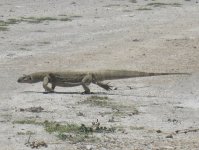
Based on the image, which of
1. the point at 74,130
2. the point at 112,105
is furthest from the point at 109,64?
the point at 74,130

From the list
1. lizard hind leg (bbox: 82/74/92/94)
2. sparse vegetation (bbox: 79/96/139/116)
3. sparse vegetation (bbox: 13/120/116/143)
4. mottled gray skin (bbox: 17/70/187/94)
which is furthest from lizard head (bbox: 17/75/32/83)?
sparse vegetation (bbox: 13/120/116/143)

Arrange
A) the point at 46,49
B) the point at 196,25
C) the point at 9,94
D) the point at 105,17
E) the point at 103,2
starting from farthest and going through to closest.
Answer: the point at 103,2
the point at 105,17
the point at 196,25
the point at 46,49
the point at 9,94

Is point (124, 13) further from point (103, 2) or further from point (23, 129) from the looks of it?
point (23, 129)

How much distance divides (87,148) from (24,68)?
12290mm

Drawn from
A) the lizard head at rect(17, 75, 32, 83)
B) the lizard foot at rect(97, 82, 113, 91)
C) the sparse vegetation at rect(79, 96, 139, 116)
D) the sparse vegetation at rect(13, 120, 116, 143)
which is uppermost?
the lizard head at rect(17, 75, 32, 83)

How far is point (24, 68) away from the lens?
25234 millimetres

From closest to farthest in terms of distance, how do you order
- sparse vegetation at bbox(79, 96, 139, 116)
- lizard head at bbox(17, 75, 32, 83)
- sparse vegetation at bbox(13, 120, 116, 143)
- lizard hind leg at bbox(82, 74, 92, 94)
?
1. sparse vegetation at bbox(13, 120, 116, 143)
2. sparse vegetation at bbox(79, 96, 139, 116)
3. lizard hind leg at bbox(82, 74, 92, 94)
4. lizard head at bbox(17, 75, 32, 83)

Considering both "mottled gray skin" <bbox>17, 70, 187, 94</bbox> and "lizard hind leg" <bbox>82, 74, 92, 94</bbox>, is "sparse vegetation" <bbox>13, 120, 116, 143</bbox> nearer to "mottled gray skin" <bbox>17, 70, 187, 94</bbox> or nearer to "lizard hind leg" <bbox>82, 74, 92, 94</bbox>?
"lizard hind leg" <bbox>82, 74, 92, 94</bbox>

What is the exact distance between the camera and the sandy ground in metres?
14.6

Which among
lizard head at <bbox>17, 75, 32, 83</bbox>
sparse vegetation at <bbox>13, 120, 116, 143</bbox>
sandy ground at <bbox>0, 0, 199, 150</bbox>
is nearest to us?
sparse vegetation at <bbox>13, 120, 116, 143</bbox>

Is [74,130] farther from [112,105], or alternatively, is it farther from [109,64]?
[109,64]

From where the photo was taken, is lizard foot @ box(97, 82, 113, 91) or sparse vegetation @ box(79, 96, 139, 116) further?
lizard foot @ box(97, 82, 113, 91)

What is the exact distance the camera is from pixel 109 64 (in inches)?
1030

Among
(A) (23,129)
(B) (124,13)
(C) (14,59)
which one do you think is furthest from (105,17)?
(A) (23,129)
